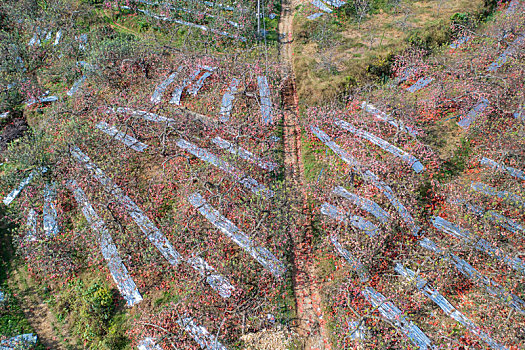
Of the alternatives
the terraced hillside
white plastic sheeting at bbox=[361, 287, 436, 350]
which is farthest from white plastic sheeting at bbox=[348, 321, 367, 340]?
white plastic sheeting at bbox=[361, 287, 436, 350]

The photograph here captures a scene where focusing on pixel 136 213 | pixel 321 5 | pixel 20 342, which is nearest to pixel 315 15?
pixel 321 5

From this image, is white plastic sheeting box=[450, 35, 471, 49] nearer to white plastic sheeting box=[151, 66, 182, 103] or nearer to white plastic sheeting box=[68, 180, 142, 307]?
white plastic sheeting box=[151, 66, 182, 103]

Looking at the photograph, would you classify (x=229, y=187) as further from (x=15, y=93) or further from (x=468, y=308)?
(x=15, y=93)

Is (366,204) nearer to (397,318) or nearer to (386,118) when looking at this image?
(397,318)

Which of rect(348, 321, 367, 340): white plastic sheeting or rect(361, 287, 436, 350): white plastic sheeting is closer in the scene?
rect(361, 287, 436, 350): white plastic sheeting

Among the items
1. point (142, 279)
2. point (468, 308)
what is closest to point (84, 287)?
point (142, 279)

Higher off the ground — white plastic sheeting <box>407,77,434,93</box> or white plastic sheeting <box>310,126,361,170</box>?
white plastic sheeting <box>407,77,434,93</box>

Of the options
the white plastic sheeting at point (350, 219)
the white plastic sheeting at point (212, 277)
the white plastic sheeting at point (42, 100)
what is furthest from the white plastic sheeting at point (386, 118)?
the white plastic sheeting at point (42, 100)
